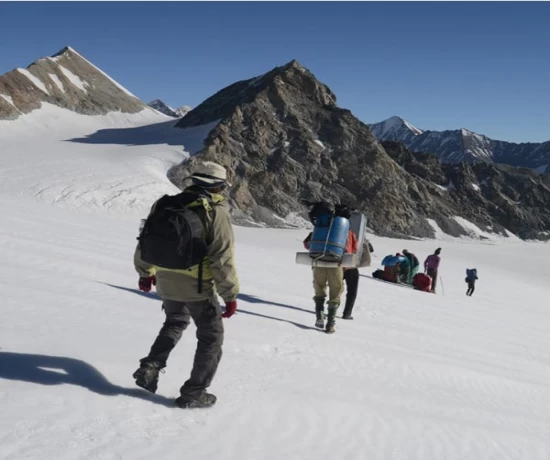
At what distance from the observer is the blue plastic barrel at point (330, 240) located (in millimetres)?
6934

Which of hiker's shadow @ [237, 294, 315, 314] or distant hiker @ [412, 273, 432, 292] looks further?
distant hiker @ [412, 273, 432, 292]

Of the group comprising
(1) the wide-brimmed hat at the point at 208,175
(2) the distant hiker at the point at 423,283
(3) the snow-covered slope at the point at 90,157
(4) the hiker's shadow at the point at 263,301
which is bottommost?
(4) the hiker's shadow at the point at 263,301

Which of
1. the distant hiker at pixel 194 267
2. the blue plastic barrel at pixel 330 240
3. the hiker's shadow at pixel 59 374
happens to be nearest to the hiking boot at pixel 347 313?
the blue plastic barrel at pixel 330 240

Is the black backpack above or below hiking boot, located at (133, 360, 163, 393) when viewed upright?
above

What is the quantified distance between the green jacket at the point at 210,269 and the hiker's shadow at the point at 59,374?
0.83 meters

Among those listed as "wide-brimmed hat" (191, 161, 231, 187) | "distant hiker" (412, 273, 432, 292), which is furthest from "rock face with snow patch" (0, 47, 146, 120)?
"wide-brimmed hat" (191, 161, 231, 187)

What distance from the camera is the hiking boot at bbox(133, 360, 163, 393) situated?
12.3 feet

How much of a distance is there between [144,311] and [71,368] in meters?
2.40

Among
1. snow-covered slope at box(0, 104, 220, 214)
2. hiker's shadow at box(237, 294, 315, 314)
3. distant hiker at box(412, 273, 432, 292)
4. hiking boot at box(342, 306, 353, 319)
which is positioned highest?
snow-covered slope at box(0, 104, 220, 214)

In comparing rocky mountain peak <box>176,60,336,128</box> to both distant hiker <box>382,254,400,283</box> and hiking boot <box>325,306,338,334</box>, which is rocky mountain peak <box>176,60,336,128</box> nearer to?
distant hiker <box>382,254,400,283</box>

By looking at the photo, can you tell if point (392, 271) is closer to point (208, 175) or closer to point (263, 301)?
point (263, 301)

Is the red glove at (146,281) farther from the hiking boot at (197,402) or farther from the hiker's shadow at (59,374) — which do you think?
the hiking boot at (197,402)

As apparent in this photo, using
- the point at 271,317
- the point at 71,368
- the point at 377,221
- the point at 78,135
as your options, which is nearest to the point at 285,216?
the point at 377,221

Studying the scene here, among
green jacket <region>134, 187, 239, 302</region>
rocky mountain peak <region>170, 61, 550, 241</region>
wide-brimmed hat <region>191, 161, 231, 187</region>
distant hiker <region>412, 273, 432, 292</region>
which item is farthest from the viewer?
rocky mountain peak <region>170, 61, 550, 241</region>
